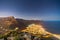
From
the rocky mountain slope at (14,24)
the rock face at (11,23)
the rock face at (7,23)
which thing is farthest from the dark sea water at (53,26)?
the rock face at (7,23)

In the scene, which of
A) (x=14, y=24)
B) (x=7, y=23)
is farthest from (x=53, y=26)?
(x=7, y=23)

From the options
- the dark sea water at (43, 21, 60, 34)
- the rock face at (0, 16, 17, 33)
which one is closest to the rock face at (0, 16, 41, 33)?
the rock face at (0, 16, 17, 33)

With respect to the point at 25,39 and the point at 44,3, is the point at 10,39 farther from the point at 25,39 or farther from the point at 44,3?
the point at 44,3

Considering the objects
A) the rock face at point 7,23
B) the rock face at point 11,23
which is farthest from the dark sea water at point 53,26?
the rock face at point 7,23

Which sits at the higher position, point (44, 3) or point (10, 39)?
point (44, 3)

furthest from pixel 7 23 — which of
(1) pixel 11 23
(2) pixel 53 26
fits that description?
(2) pixel 53 26

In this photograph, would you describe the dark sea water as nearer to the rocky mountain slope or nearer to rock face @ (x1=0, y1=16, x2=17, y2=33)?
the rocky mountain slope

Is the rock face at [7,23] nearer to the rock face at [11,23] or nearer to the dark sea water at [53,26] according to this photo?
the rock face at [11,23]

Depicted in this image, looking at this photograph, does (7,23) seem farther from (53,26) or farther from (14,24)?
(53,26)

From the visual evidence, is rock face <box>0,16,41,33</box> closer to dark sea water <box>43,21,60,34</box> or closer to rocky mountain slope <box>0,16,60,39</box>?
rocky mountain slope <box>0,16,60,39</box>

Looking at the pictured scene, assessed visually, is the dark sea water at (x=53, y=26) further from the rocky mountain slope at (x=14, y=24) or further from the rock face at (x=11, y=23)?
the rock face at (x=11, y=23)

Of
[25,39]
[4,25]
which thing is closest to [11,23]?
[4,25]
